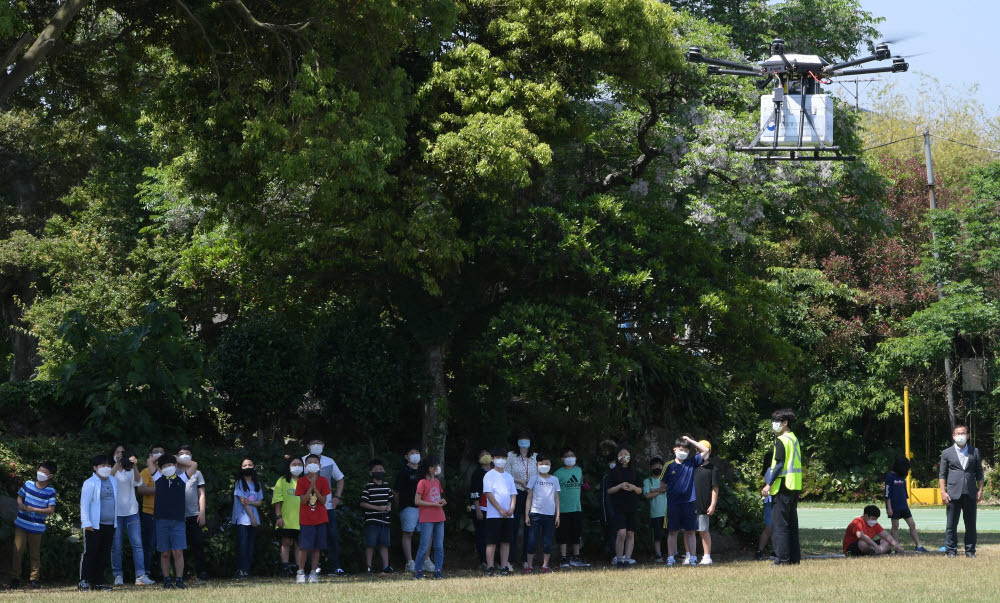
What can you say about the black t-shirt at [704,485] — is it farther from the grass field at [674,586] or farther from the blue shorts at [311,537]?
the blue shorts at [311,537]

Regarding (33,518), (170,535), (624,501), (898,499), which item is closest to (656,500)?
(624,501)

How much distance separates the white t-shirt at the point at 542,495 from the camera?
16422mm

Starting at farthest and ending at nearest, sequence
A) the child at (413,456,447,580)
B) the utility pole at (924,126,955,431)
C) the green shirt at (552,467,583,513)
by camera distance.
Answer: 1. the utility pole at (924,126,955,431)
2. the green shirt at (552,467,583,513)
3. the child at (413,456,447,580)

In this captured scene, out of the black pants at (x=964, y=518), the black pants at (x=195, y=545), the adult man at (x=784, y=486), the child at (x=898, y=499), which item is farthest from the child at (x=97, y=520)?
the child at (x=898, y=499)

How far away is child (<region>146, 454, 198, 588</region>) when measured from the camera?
47.7 ft

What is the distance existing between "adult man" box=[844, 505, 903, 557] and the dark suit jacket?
1396 mm

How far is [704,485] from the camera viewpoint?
1742 centimetres

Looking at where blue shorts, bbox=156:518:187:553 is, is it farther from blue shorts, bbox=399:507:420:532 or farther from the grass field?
blue shorts, bbox=399:507:420:532

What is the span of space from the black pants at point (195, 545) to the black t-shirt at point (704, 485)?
6.95m

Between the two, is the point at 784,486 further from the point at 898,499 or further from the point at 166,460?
the point at 166,460

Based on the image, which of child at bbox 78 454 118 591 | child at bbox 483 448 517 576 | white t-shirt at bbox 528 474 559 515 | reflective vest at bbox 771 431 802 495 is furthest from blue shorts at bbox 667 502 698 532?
child at bbox 78 454 118 591

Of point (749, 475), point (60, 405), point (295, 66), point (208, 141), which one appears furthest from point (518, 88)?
point (749, 475)

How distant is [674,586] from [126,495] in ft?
22.0

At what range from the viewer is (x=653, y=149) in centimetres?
2270
